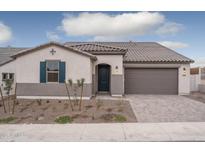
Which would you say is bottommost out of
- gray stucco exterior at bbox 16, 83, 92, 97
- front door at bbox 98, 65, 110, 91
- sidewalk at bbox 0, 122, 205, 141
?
sidewalk at bbox 0, 122, 205, 141

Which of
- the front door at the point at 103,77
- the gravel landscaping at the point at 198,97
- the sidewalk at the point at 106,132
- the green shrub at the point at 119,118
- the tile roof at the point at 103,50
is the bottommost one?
the sidewalk at the point at 106,132

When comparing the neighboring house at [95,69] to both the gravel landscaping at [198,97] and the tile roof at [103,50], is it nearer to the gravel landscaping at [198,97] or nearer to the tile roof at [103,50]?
the tile roof at [103,50]

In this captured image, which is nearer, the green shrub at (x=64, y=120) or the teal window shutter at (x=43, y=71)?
the green shrub at (x=64, y=120)

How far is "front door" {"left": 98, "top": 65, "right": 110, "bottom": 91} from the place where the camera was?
1652 cm

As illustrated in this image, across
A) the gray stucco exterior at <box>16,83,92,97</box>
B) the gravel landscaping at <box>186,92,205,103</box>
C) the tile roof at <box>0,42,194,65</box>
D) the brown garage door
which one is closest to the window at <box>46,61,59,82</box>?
the gray stucco exterior at <box>16,83,92,97</box>

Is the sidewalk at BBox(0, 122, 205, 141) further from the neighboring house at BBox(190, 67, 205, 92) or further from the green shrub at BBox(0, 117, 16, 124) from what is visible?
the neighboring house at BBox(190, 67, 205, 92)

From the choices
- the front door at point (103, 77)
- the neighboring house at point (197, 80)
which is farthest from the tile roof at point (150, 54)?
the neighboring house at point (197, 80)

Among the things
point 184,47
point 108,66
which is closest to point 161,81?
point 108,66

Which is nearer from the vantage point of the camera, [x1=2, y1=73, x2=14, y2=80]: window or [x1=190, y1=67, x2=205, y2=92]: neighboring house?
[x1=2, y1=73, x2=14, y2=80]: window

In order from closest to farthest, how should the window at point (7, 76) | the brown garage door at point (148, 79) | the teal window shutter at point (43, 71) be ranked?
the teal window shutter at point (43, 71) → the window at point (7, 76) → the brown garage door at point (148, 79)

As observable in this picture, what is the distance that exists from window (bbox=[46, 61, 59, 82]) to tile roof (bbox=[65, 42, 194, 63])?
6195 millimetres

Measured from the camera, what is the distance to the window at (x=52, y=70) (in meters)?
13.5
